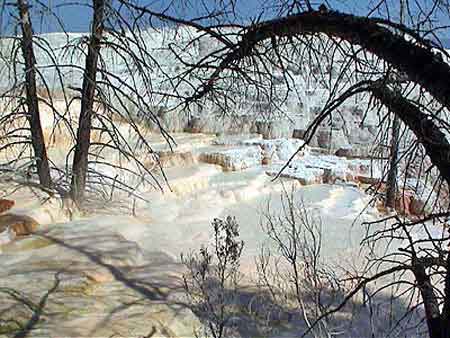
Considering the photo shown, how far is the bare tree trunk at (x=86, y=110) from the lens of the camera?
202 inches

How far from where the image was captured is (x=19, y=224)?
556 cm

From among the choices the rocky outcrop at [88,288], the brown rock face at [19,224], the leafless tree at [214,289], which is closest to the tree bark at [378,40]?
the leafless tree at [214,289]

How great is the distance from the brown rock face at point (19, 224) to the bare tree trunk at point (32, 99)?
0.46 metres

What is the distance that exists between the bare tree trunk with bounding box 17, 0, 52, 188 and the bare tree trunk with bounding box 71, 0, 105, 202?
357 mm

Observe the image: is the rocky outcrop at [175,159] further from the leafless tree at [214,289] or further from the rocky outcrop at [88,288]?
the leafless tree at [214,289]

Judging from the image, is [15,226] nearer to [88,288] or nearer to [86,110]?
[86,110]

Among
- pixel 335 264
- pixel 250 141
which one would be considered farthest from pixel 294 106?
pixel 335 264

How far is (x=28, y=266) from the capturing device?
4340 millimetres

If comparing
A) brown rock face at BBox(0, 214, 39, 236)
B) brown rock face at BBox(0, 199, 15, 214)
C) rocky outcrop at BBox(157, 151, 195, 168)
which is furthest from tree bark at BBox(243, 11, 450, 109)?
rocky outcrop at BBox(157, 151, 195, 168)

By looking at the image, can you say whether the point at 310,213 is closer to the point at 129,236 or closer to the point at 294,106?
the point at 129,236

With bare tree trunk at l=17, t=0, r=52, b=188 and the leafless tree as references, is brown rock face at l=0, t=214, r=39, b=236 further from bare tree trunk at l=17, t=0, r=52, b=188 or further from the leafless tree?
the leafless tree

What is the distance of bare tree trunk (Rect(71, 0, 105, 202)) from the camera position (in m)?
5.13

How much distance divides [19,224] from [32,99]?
144cm

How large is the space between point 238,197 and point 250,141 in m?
2.27
